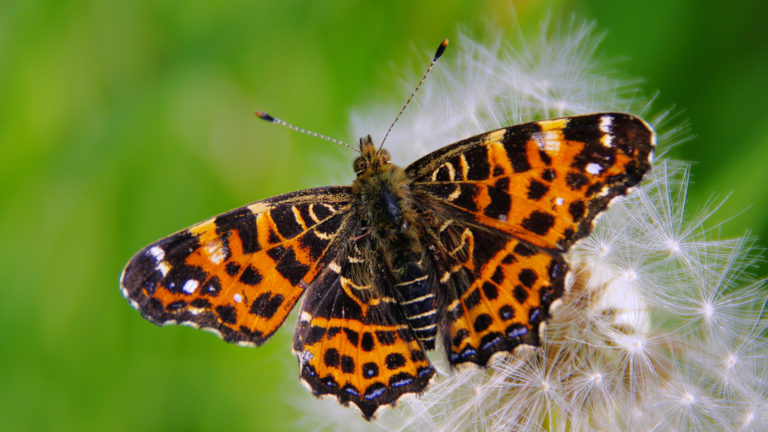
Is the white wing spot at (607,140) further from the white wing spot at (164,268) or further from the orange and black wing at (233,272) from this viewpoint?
the white wing spot at (164,268)

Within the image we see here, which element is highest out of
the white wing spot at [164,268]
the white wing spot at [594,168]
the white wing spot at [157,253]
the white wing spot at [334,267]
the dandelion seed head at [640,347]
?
the white wing spot at [157,253]

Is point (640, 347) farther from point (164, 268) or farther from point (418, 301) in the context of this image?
point (164, 268)

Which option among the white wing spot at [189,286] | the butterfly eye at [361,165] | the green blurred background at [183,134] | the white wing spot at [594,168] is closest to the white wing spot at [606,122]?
the white wing spot at [594,168]

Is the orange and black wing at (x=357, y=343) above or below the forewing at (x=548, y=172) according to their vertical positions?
below

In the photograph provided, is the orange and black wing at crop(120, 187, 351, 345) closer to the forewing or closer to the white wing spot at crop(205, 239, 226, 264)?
the white wing spot at crop(205, 239, 226, 264)

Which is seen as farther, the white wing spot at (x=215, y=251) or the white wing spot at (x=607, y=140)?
the white wing spot at (x=215, y=251)

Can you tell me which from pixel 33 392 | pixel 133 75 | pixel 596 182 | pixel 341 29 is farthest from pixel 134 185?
pixel 596 182

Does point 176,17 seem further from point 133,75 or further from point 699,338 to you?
point 699,338
